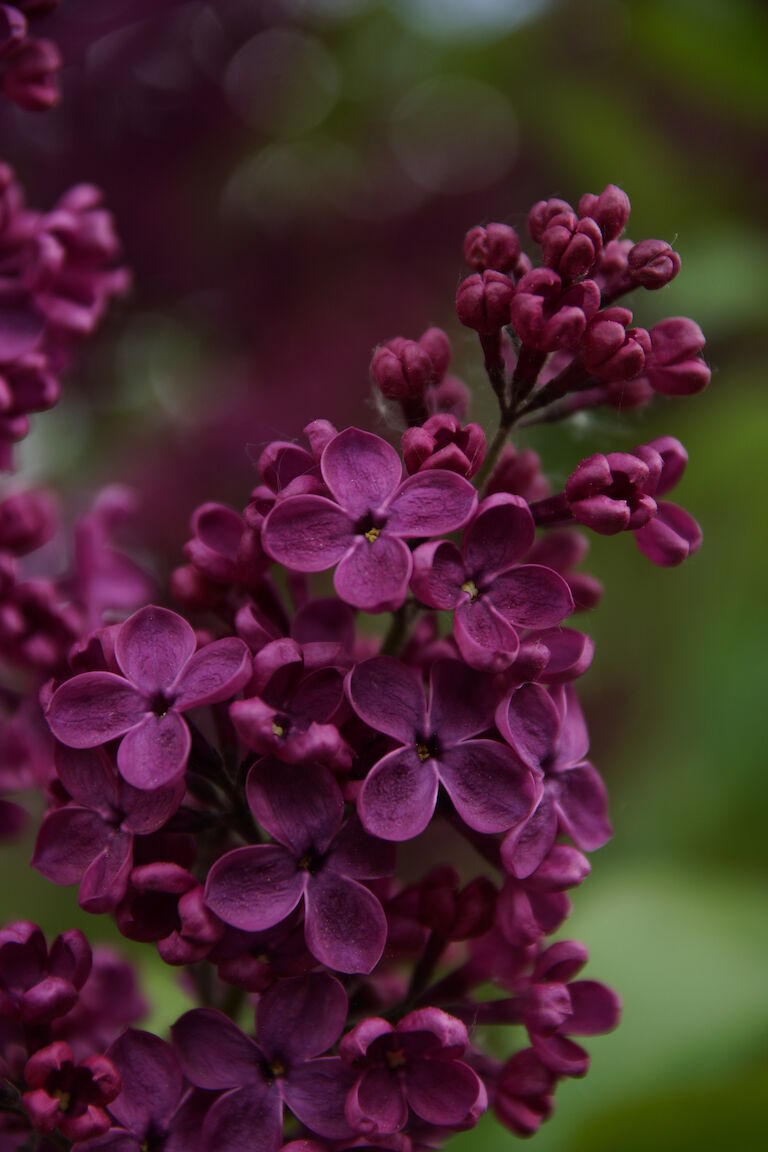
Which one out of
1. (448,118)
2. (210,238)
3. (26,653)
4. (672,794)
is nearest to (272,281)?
(210,238)

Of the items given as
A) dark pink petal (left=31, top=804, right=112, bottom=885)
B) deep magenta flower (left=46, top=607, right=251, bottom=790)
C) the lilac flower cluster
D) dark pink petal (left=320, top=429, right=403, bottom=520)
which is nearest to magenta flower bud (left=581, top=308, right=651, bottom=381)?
the lilac flower cluster

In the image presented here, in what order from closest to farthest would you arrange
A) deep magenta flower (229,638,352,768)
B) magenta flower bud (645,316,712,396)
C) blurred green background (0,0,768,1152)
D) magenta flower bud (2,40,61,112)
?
1. deep magenta flower (229,638,352,768)
2. magenta flower bud (645,316,712,396)
3. magenta flower bud (2,40,61,112)
4. blurred green background (0,0,768,1152)

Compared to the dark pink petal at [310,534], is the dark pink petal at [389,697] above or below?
below

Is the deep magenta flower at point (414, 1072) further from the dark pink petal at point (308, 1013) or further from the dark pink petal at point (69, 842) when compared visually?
the dark pink petal at point (69, 842)

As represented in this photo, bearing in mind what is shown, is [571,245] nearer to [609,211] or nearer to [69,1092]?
[609,211]

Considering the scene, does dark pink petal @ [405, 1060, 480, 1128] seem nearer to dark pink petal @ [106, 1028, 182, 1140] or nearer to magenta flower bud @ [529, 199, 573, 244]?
dark pink petal @ [106, 1028, 182, 1140]

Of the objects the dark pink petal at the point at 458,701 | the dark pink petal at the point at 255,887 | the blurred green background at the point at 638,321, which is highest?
the dark pink petal at the point at 458,701

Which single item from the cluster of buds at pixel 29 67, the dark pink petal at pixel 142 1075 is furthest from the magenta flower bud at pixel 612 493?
the cluster of buds at pixel 29 67
